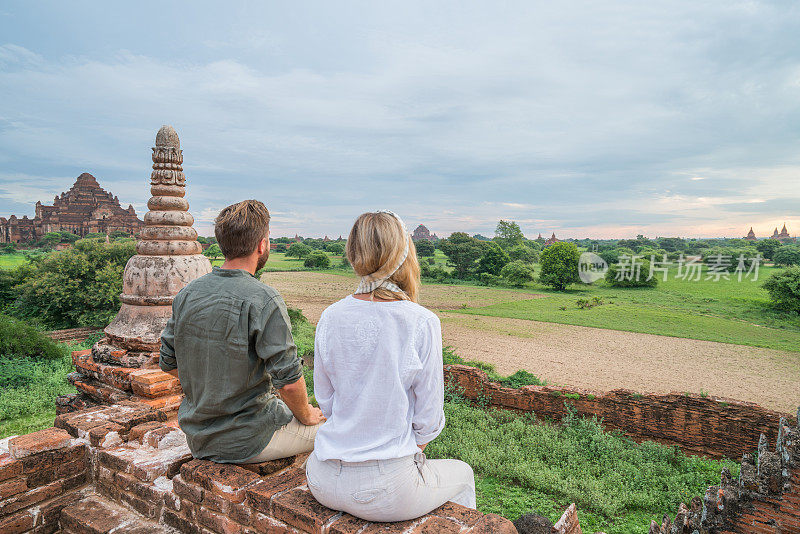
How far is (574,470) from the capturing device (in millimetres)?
6289

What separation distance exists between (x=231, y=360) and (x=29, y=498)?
159 cm

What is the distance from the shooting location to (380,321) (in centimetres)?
154

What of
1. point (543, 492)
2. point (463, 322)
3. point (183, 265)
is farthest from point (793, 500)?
point (463, 322)

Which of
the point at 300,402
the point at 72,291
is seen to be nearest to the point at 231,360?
the point at 300,402

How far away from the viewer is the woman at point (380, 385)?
1528mm

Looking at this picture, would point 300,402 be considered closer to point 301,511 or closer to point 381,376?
point 301,511

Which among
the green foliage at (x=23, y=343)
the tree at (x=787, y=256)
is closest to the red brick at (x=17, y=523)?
the green foliage at (x=23, y=343)

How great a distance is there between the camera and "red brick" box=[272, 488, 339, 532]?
5.29 feet

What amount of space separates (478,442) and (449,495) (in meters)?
5.67

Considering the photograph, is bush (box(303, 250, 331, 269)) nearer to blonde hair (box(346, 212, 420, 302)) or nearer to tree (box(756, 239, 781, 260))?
tree (box(756, 239, 781, 260))

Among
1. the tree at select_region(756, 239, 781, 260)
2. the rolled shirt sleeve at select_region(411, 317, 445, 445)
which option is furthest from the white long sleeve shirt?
the tree at select_region(756, 239, 781, 260)

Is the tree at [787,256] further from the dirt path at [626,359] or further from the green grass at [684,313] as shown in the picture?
the dirt path at [626,359]

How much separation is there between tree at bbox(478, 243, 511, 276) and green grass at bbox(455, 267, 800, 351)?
10708 mm

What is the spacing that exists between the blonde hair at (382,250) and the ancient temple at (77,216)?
2099 inches
